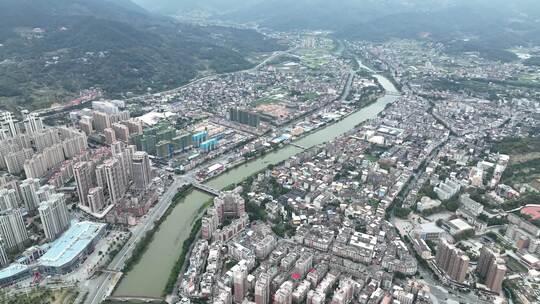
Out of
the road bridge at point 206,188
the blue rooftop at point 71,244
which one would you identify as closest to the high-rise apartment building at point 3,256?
the blue rooftop at point 71,244

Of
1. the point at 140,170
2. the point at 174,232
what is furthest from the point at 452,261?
the point at 140,170

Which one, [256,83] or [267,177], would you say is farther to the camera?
[256,83]

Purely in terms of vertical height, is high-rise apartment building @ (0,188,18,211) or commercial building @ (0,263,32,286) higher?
high-rise apartment building @ (0,188,18,211)

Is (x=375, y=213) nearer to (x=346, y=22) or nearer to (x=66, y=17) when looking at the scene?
(x=66, y=17)

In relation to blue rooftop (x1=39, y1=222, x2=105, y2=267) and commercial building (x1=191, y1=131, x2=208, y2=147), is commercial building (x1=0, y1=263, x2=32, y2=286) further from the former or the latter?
commercial building (x1=191, y1=131, x2=208, y2=147)

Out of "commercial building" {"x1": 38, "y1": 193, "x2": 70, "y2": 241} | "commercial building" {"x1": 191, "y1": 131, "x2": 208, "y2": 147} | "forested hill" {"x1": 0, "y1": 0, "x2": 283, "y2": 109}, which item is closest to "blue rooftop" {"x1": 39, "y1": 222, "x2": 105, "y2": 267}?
"commercial building" {"x1": 38, "y1": 193, "x2": 70, "y2": 241}

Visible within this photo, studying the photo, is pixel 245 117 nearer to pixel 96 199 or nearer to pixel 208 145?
pixel 208 145

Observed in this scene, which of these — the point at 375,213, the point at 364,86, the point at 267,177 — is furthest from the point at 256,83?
the point at 375,213
